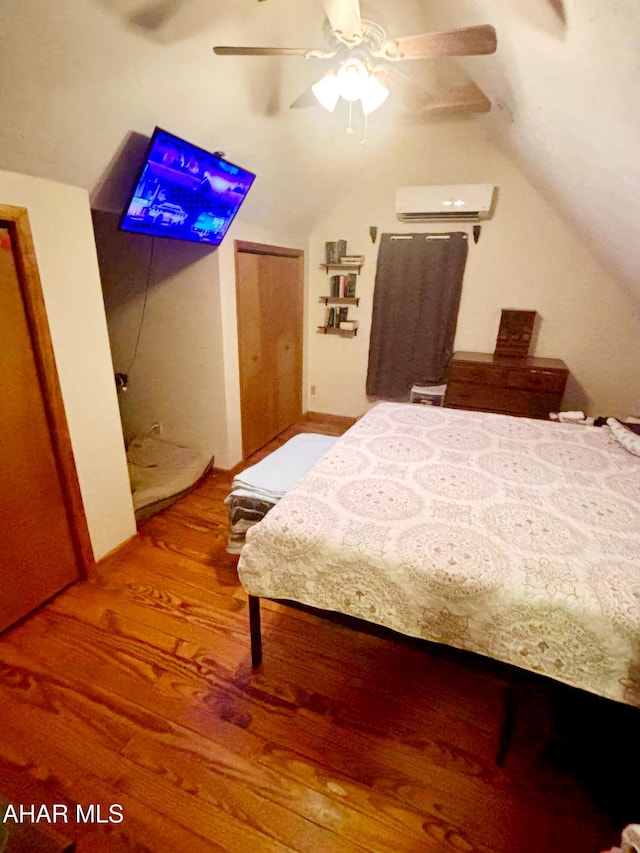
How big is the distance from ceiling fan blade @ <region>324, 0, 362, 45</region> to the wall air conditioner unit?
2131mm

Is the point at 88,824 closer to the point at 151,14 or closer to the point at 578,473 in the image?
the point at 578,473

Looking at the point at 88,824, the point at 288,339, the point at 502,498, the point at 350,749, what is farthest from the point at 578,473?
the point at 288,339

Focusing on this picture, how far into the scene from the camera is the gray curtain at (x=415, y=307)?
3504 mm

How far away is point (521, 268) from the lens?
11.0 feet

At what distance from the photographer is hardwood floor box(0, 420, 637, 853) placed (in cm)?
120

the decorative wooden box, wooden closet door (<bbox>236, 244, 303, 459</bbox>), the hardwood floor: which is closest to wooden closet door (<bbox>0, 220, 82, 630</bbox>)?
the hardwood floor

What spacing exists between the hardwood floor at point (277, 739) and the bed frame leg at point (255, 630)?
0.06m

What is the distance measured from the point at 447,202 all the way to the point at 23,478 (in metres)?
3.43

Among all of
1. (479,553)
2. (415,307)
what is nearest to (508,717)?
(479,553)

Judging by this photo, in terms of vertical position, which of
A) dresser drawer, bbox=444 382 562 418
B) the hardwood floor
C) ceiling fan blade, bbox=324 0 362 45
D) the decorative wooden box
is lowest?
the hardwood floor

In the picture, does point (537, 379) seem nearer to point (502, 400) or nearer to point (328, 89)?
point (502, 400)

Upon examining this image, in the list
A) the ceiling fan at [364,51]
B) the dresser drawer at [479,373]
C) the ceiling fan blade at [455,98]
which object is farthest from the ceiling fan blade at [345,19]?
the dresser drawer at [479,373]

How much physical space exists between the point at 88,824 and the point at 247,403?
101 inches

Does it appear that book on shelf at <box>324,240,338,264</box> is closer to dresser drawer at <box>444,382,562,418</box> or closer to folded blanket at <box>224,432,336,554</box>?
dresser drawer at <box>444,382,562,418</box>
